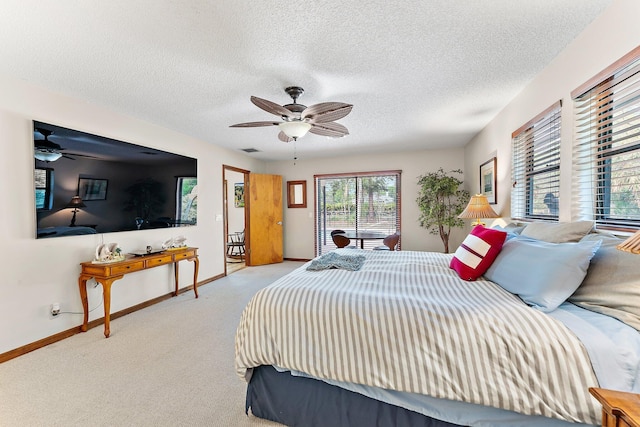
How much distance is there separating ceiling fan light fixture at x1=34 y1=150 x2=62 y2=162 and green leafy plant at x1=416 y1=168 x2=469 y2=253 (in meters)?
5.19

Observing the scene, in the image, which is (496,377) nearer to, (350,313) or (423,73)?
(350,313)

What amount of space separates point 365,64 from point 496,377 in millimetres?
2207

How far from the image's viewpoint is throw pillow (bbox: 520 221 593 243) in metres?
1.65

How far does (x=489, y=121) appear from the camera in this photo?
359cm

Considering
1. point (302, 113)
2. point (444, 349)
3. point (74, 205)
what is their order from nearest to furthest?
point (444, 349), point (302, 113), point (74, 205)

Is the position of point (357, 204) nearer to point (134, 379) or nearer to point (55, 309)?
point (134, 379)

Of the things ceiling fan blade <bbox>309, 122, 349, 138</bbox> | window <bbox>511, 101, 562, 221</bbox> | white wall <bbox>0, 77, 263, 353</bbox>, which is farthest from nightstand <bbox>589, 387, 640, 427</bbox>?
white wall <bbox>0, 77, 263, 353</bbox>

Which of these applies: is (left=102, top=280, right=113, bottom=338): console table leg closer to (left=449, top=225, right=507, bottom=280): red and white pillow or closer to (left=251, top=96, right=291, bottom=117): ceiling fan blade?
(left=251, top=96, right=291, bottom=117): ceiling fan blade

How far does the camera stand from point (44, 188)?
2494 mm

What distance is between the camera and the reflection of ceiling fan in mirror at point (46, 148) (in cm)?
245

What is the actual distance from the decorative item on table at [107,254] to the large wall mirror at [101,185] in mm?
218

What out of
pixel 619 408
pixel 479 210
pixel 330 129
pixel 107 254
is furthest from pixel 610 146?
pixel 107 254

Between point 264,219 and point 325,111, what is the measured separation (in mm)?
4045

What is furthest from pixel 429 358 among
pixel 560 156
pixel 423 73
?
pixel 423 73
